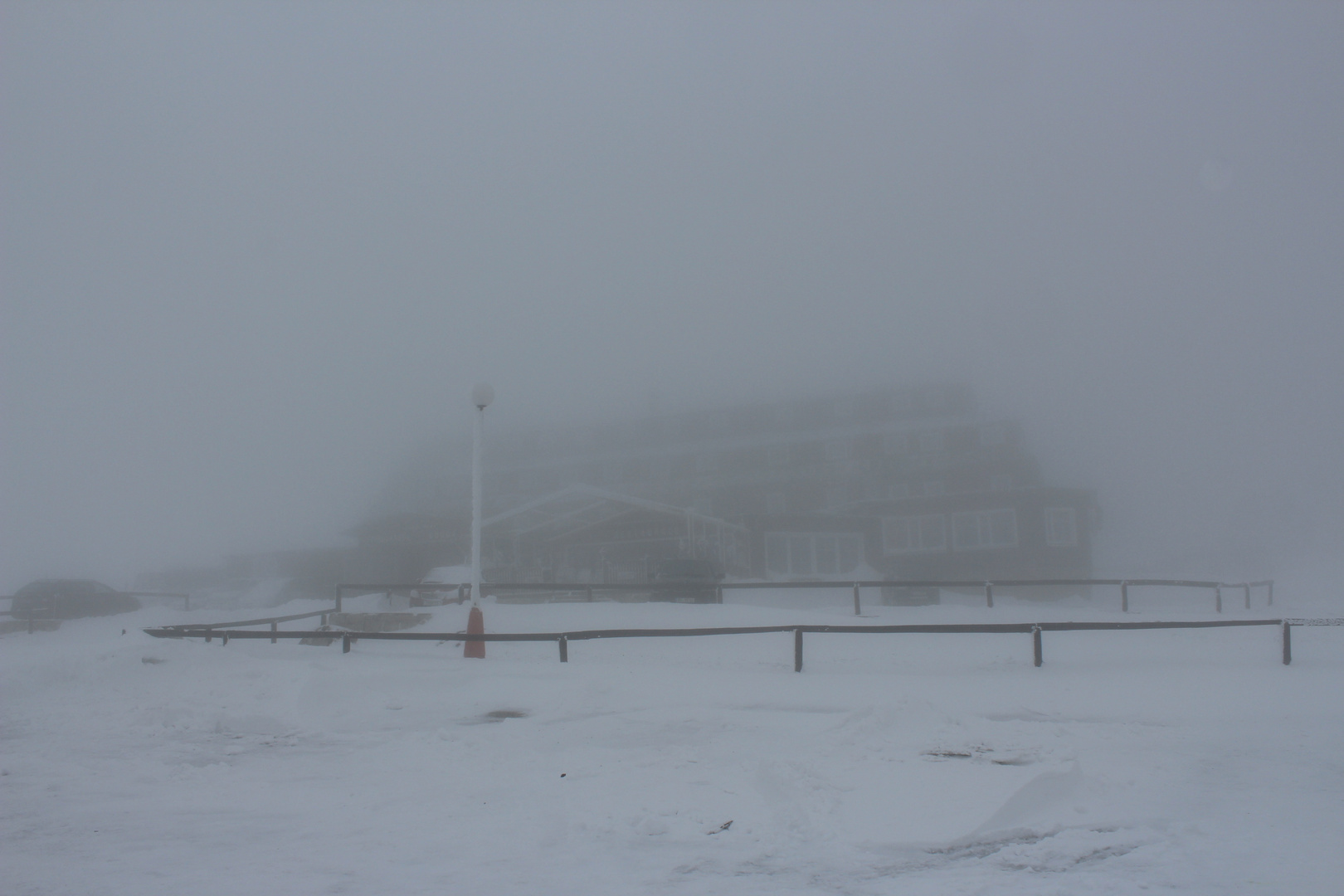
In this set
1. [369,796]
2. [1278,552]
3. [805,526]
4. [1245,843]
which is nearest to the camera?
[1245,843]

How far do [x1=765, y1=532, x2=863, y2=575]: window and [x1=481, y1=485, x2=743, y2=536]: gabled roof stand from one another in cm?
197

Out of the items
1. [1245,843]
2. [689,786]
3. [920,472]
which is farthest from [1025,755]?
[920,472]

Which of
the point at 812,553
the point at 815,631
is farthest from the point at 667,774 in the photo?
the point at 812,553

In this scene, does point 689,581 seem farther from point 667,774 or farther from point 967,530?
point 967,530

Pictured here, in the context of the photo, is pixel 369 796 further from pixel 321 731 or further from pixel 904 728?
pixel 904 728

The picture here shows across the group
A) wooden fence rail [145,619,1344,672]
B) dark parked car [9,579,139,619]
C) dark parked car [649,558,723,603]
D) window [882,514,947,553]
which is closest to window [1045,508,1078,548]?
window [882,514,947,553]

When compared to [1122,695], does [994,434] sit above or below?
above

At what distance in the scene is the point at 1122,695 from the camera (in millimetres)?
10469

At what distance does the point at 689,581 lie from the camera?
81.0 ft

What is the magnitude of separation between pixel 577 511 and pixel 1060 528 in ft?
69.5

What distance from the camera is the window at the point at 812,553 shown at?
3650 cm

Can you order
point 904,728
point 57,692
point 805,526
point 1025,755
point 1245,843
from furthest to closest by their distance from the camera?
point 805,526 → point 57,692 → point 904,728 → point 1025,755 → point 1245,843

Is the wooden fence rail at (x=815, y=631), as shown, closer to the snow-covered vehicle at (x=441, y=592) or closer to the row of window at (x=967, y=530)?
the snow-covered vehicle at (x=441, y=592)

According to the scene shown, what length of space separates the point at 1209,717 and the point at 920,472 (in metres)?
36.9
